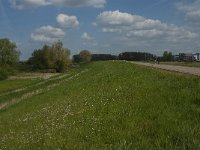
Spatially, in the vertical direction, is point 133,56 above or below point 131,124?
below

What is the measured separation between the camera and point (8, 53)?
182 metres

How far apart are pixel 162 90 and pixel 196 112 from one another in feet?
15.3

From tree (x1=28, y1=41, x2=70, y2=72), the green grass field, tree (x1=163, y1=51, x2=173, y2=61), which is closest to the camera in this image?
the green grass field

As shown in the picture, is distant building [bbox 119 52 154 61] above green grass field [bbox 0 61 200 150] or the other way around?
the other way around

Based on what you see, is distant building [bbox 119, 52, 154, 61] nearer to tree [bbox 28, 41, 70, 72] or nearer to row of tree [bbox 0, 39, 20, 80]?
tree [bbox 28, 41, 70, 72]

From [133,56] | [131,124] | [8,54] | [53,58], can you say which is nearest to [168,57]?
[133,56]

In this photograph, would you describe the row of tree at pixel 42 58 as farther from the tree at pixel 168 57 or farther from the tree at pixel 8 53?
the tree at pixel 168 57

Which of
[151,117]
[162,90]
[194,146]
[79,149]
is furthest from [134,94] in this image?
[194,146]

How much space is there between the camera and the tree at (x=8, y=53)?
181125 mm

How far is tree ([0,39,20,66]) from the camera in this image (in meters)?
181

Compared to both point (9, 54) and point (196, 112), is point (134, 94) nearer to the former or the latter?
point (196, 112)

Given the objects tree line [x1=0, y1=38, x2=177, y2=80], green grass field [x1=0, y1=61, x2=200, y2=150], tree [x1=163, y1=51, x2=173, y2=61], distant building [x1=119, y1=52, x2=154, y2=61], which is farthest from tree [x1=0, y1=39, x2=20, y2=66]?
green grass field [x1=0, y1=61, x2=200, y2=150]

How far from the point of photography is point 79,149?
13.1 m

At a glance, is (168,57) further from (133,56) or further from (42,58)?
(42,58)
